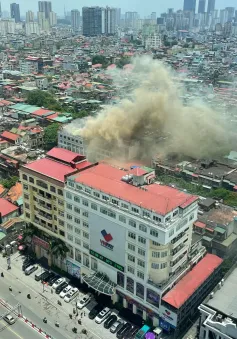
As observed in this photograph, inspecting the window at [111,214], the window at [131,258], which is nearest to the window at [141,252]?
the window at [131,258]

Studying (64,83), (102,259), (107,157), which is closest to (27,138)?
(107,157)

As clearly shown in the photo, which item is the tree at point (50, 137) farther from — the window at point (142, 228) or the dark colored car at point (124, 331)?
the dark colored car at point (124, 331)

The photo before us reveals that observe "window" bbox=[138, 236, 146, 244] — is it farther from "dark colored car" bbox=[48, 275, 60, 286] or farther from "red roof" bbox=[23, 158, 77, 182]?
"dark colored car" bbox=[48, 275, 60, 286]

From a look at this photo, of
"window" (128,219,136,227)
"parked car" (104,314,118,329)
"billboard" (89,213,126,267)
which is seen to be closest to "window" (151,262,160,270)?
"billboard" (89,213,126,267)

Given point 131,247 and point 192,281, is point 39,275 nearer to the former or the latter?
point 131,247

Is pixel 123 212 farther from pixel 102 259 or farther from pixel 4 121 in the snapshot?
pixel 4 121

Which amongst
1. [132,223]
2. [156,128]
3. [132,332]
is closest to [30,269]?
[132,332]

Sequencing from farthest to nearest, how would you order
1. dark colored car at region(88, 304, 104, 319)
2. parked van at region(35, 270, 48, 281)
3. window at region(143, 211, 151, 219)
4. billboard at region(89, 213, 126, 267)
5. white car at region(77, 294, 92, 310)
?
1. parked van at region(35, 270, 48, 281)
2. white car at region(77, 294, 92, 310)
3. dark colored car at region(88, 304, 104, 319)
4. billboard at region(89, 213, 126, 267)
5. window at region(143, 211, 151, 219)
